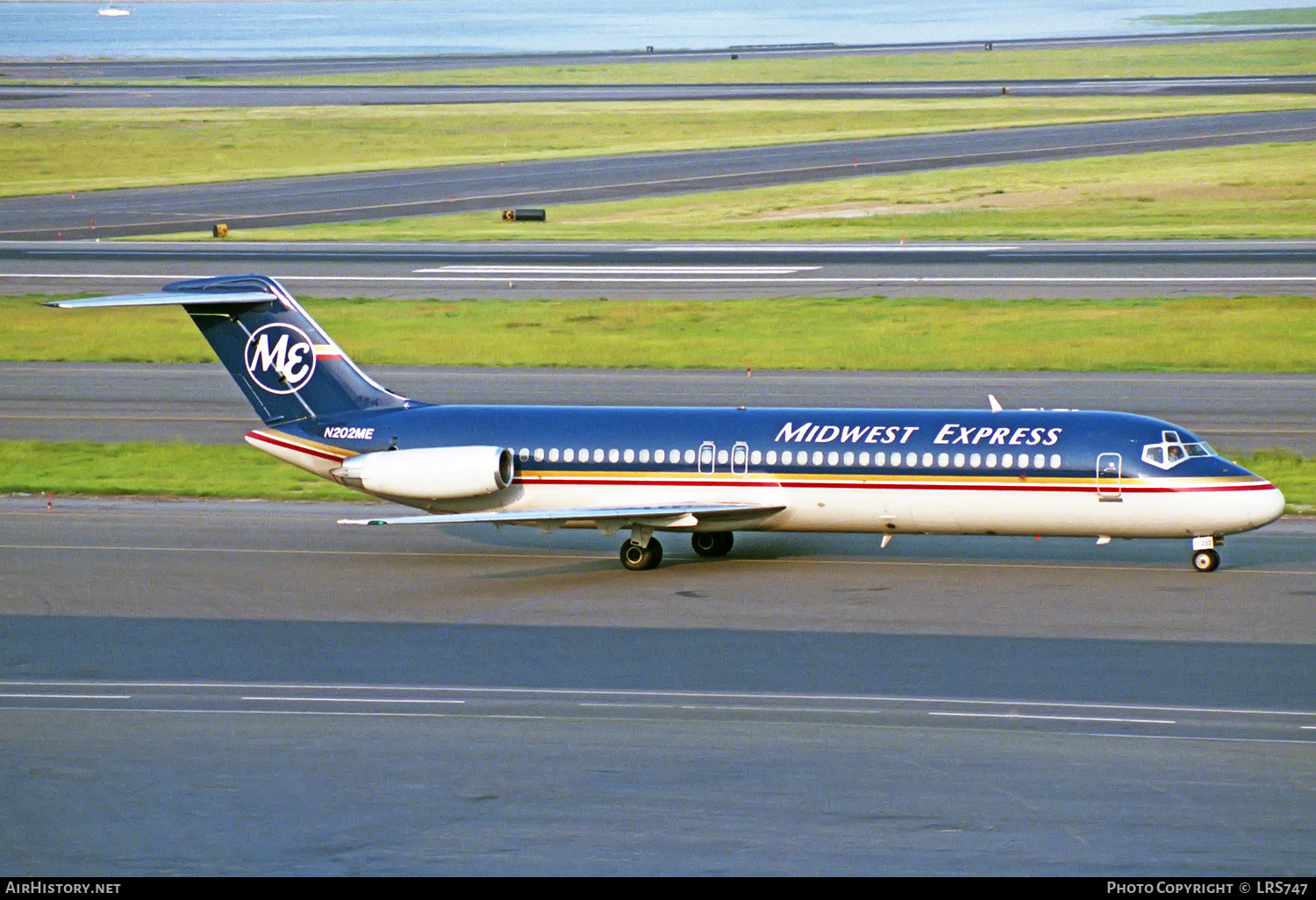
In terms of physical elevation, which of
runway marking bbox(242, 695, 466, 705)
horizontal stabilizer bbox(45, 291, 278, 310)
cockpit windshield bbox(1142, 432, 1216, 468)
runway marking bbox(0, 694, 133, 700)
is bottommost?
runway marking bbox(0, 694, 133, 700)

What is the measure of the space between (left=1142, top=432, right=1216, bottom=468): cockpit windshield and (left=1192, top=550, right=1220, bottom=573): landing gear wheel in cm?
195

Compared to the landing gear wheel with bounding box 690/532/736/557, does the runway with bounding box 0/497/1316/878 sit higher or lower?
lower

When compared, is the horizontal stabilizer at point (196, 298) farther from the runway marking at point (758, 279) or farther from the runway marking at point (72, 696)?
the runway marking at point (758, 279)

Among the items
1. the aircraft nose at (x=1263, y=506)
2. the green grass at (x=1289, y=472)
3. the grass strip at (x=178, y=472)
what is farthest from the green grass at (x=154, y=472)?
the green grass at (x=1289, y=472)

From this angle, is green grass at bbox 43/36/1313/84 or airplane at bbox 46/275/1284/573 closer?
airplane at bbox 46/275/1284/573

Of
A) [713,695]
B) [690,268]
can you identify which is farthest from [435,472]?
[690,268]

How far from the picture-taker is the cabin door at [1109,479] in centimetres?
3369

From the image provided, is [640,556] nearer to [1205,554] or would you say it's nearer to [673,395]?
Result: [1205,554]

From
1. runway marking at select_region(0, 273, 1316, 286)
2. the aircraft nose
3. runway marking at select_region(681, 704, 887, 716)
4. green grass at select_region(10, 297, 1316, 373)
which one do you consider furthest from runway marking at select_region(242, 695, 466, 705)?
runway marking at select_region(0, 273, 1316, 286)

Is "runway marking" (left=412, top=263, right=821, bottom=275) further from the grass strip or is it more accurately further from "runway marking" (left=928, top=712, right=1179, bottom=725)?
"runway marking" (left=928, top=712, right=1179, bottom=725)

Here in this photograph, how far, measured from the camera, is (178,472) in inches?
1820

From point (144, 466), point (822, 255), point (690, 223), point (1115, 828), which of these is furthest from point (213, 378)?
point (1115, 828)

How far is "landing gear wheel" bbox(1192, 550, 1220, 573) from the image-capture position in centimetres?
3425

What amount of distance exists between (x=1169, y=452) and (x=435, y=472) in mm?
14545
